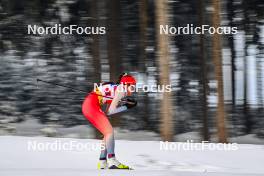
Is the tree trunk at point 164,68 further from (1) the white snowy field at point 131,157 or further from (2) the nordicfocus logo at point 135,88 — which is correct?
(1) the white snowy field at point 131,157

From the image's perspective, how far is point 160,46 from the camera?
10789 millimetres

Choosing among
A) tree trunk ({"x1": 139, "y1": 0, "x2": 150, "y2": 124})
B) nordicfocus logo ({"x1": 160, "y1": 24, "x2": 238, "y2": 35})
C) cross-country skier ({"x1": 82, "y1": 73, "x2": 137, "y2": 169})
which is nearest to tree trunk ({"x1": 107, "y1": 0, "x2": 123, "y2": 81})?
tree trunk ({"x1": 139, "y1": 0, "x2": 150, "y2": 124})

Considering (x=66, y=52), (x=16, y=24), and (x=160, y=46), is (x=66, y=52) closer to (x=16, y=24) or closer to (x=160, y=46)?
(x=16, y=24)

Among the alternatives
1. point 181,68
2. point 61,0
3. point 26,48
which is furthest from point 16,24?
point 181,68

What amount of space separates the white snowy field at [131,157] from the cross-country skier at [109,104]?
32.6 inches

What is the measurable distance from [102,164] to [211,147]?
268 cm

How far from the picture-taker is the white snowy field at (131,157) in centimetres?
741

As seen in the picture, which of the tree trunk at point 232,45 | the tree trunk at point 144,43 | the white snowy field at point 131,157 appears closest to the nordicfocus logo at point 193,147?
the white snowy field at point 131,157

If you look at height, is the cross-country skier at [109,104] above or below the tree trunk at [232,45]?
below

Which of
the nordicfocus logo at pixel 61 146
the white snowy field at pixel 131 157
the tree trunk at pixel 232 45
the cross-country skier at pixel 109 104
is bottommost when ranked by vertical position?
the white snowy field at pixel 131 157

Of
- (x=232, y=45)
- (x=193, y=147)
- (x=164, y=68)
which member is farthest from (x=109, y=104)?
(x=232, y=45)

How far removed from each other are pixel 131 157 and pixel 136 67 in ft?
23.0

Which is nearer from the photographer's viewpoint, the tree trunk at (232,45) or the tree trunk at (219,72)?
the tree trunk at (219,72)

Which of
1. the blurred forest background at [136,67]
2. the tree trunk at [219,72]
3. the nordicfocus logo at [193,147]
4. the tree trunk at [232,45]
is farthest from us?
the tree trunk at [232,45]
